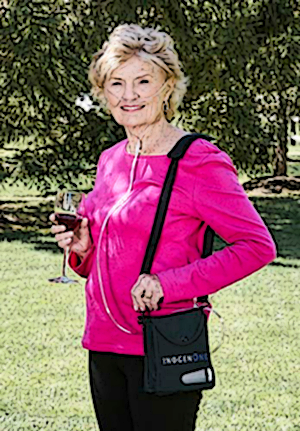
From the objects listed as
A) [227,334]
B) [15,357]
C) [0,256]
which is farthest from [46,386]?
[0,256]

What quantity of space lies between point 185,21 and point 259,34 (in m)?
1.58

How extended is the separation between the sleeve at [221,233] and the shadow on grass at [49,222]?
9.11 m

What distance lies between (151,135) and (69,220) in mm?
386

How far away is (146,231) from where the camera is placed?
302 cm

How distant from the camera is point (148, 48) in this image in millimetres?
3066

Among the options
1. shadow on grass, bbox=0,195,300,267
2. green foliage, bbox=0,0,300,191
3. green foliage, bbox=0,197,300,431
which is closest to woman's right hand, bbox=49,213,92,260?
green foliage, bbox=0,197,300,431

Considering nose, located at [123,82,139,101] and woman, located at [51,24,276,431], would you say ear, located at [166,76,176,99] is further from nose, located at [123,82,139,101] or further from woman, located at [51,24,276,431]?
nose, located at [123,82,139,101]

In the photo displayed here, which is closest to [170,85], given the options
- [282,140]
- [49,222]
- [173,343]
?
[173,343]

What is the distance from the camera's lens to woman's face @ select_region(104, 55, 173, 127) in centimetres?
308

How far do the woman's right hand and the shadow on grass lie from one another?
8.94 meters

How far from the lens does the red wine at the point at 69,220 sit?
322cm

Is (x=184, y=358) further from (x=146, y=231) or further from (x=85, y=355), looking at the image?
(x=85, y=355)

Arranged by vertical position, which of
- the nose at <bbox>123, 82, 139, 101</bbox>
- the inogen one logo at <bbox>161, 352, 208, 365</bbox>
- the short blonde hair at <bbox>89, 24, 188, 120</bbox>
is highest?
the short blonde hair at <bbox>89, 24, 188, 120</bbox>

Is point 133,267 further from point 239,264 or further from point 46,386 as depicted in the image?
point 46,386
